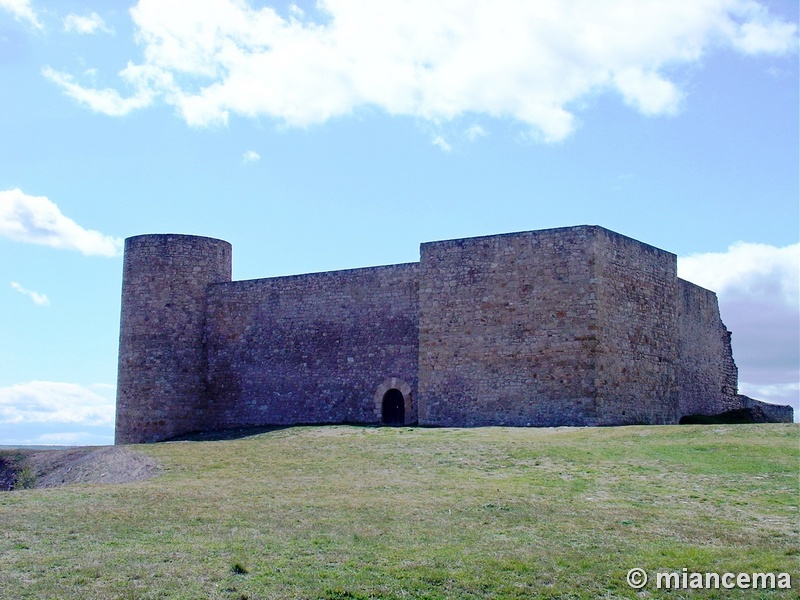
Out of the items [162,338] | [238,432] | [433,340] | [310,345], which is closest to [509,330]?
[433,340]

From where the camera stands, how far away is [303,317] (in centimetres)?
2808

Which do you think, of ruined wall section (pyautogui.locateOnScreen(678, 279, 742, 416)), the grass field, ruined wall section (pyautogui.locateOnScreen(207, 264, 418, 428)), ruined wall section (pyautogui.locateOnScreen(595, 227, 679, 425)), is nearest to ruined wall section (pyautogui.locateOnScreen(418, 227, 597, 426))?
ruined wall section (pyautogui.locateOnScreen(595, 227, 679, 425))

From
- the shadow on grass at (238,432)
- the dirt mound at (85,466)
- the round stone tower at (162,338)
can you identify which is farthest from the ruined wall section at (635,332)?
the round stone tower at (162,338)

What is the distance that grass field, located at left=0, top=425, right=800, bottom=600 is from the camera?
360 inches

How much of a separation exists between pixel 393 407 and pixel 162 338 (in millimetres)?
7637

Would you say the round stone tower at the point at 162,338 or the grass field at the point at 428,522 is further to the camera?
the round stone tower at the point at 162,338

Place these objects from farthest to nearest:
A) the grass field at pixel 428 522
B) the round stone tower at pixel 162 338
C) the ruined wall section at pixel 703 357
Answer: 1. the ruined wall section at pixel 703 357
2. the round stone tower at pixel 162 338
3. the grass field at pixel 428 522

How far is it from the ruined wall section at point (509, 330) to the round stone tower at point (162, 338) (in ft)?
26.6

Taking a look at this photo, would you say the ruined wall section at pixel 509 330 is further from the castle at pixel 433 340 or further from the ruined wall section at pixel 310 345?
the ruined wall section at pixel 310 345

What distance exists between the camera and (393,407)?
26.5 metres

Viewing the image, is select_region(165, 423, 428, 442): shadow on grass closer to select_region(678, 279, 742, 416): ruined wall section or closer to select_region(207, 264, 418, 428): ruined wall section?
select_region(207, 264, 418, 428): ruined wall section

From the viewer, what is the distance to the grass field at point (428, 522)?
9.13 m

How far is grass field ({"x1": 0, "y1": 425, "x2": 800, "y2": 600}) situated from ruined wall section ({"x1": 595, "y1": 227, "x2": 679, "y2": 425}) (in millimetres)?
4394

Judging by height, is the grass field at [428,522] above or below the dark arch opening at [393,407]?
below
